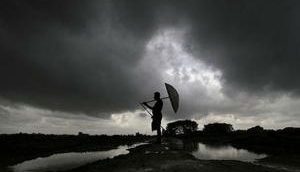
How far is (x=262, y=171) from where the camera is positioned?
12008 millimetres

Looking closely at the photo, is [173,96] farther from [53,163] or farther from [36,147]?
[36,147]

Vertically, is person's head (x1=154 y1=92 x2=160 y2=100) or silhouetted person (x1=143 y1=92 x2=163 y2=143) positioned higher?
person's head (x1=154 y1=92 x2=160 y2=100)

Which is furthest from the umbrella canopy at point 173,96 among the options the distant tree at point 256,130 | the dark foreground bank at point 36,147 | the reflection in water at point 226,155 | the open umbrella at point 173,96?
the distant tree at point 256,130

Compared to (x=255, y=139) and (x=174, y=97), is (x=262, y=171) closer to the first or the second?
(x=174, y=97)

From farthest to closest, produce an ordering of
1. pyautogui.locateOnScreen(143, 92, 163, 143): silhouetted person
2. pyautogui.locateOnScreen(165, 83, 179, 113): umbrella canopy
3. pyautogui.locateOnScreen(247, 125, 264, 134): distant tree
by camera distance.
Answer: pyautogui.locateOnScreen(247, 125, 264, 134): distant tree < pyautogui.locateOnScreen(165, 83, 179, 113): umbrella canopy < pyautogui.locateOnScreen(143, 92, 163, 143): silhouetted person

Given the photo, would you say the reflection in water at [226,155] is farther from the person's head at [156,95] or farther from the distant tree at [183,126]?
the distant tree at [183,126]

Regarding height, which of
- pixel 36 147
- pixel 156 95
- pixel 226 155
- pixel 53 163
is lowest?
pixel 53 163

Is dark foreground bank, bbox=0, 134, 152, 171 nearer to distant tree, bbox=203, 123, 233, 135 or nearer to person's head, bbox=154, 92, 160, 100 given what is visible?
person's head, bbox=154, 92, 160, 100

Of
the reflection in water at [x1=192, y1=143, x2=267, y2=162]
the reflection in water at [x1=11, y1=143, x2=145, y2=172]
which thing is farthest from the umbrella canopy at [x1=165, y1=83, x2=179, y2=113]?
the reflection in water at [x1=11, y1=143, x2=145, y2=172]

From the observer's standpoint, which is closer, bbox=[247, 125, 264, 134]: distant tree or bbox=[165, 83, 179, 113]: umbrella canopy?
bbox=[165, 83, 179, 113]: umbrella canopy

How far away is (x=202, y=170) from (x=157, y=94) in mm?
9912

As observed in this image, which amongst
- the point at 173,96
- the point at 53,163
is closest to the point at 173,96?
the point at 173,96

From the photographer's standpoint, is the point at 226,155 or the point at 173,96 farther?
the point at 226,155

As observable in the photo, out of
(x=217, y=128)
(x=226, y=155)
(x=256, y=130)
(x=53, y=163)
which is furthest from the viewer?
(x=217, y=128)
